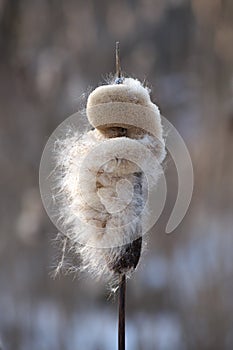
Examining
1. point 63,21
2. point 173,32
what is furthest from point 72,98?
point 173,32

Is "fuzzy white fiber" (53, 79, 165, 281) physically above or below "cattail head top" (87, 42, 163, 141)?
below

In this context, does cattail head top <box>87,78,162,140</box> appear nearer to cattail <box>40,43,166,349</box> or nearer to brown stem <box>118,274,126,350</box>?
cattail <box>40,43,166,349</box>

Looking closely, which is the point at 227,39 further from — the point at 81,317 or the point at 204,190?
the point at 81,317

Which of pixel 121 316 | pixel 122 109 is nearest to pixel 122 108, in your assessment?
pixel 122 109

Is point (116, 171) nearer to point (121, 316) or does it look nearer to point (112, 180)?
point (112, 180)

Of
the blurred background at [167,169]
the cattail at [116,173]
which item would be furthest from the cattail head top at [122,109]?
the blurred background at [167,169]

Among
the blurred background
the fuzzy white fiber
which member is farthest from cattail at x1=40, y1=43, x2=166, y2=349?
the blurred background

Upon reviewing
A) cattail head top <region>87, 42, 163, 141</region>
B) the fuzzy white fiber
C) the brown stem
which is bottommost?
the brown stem
